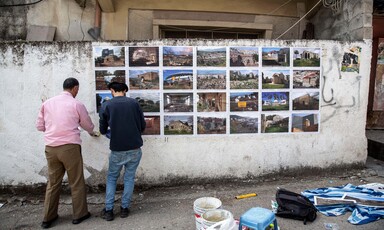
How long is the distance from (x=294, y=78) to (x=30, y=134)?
4280 millimetres

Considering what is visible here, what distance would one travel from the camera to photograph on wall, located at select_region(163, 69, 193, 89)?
183 inches

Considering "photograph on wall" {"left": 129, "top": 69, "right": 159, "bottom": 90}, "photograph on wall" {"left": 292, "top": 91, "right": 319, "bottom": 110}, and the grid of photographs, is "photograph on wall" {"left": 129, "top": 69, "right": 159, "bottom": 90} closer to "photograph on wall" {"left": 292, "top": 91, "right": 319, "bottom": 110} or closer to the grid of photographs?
the grid of photographs

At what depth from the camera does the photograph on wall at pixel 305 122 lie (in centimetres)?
494

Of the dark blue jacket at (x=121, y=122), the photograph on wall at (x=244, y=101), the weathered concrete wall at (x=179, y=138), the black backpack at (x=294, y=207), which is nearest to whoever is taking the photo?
the black backpack at (x=294, y=207)

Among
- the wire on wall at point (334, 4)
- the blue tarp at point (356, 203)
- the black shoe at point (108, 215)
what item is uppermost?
the wire on wall at point (334, 4)

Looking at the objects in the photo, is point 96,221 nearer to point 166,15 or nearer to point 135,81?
point 135,81

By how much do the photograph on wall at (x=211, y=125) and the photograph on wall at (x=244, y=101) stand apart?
27cm

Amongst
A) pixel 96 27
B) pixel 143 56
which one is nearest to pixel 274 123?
pixel 143 56

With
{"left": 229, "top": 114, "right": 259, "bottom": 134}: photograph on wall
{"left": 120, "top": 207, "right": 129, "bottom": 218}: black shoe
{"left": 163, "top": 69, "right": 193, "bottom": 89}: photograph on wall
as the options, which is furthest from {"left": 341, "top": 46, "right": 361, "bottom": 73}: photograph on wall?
{"left": 120, "top": 207, "right": 129, "bottom": 218}: black shoe

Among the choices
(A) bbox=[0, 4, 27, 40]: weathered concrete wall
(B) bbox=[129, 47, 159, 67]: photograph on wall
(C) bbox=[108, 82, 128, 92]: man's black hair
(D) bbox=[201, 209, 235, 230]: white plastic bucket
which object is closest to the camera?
(D) bbox=[201, 209, 235, 230]: white plastic bucket

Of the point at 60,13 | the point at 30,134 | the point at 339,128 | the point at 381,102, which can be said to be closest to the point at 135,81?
the point at 30,134

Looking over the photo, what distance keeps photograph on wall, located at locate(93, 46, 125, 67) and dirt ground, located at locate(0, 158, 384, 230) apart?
2.02m

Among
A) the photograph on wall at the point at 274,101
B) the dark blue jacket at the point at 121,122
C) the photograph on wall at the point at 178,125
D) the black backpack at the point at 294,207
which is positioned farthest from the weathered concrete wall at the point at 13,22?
the black backpack at the point at 294,207

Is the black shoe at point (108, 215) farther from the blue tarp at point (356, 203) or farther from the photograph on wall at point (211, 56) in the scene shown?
the blue tarp at point (356, 203)
